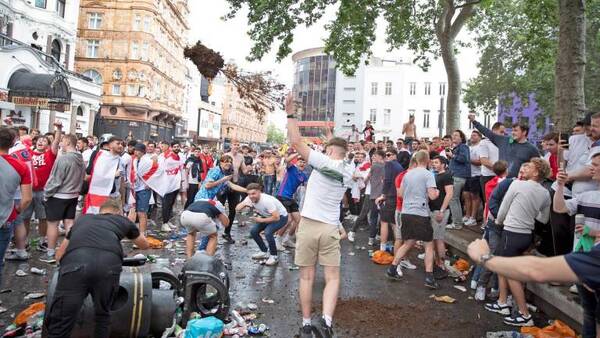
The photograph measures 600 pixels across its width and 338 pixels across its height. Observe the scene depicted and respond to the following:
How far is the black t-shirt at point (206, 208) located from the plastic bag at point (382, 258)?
3126 mm

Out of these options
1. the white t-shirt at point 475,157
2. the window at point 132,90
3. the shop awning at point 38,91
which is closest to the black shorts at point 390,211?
the white t-shirt at point 475,157

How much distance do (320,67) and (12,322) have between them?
6634 cm

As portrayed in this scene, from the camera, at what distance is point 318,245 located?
4668 mm

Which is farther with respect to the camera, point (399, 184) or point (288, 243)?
point (288, 243)

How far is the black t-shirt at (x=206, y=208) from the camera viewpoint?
6525 millimetres

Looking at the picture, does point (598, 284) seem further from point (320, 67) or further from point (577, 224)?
point (320, 67)

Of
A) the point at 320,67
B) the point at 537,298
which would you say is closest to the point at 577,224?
the point at 537,298

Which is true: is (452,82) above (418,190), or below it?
above

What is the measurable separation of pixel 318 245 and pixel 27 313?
10.1ft

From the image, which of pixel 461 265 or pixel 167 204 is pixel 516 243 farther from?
pixel 167 204

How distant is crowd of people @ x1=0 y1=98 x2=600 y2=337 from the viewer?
4.48 m

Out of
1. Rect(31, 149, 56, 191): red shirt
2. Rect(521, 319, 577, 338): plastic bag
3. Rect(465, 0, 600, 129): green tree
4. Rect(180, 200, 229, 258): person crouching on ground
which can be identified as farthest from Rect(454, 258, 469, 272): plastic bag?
Rect(465, 0, 600, 129): green tree


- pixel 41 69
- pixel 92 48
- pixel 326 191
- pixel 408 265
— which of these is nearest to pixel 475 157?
pixel 408 265

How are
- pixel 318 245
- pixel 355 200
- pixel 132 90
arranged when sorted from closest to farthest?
pixel 318 245, pixel 355 200, pixel 132 90
